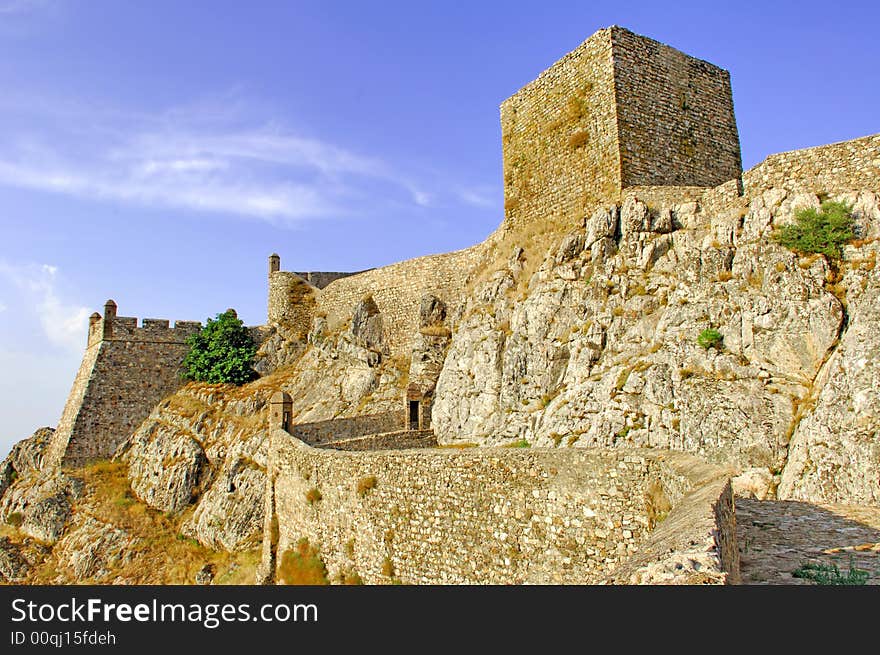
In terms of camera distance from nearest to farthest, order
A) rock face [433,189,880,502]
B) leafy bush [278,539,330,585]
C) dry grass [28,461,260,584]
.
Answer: rock face [433,189,880,502], leafy bush [278,539,330,585], dry grass [28,461,260,584]

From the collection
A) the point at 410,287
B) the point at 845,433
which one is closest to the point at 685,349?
the point at 845,433

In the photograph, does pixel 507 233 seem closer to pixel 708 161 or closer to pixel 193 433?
pixel 708 161

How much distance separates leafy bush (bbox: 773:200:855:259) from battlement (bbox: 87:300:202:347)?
30.1m

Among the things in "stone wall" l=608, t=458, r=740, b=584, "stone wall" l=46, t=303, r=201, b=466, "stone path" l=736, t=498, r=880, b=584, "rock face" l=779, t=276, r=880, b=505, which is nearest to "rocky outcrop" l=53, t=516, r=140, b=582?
"stone wall" l=46, t=303, r=201, b=466

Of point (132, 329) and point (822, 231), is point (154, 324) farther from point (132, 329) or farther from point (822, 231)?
point (822, 231)

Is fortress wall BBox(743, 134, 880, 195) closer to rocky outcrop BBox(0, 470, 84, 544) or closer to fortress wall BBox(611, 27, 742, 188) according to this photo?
fortress wall BBox(611, 27, 742, 188)

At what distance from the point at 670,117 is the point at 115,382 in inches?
1158

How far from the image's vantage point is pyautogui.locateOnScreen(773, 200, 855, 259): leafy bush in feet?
46.5

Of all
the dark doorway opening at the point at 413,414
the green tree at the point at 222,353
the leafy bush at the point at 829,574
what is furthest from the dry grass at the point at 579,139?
the green tree at the point at 222,353

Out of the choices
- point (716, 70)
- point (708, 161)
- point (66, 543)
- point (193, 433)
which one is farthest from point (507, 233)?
point (66, 543)

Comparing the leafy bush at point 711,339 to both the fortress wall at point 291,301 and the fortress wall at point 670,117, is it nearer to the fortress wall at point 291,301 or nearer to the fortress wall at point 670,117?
the fortress wall at point 670,117

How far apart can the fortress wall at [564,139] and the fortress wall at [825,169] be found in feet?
15.7

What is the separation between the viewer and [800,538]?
25.7 ft

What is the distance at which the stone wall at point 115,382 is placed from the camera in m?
30.2
